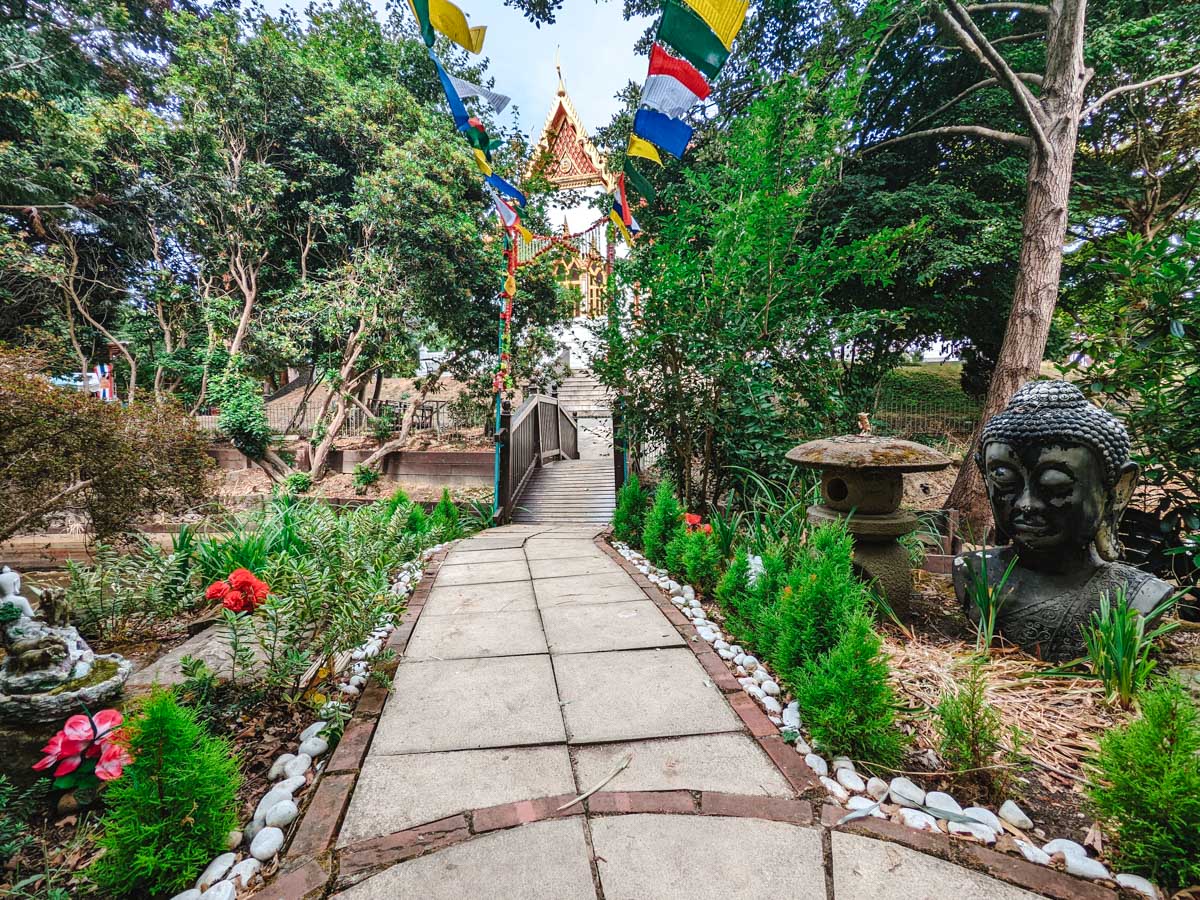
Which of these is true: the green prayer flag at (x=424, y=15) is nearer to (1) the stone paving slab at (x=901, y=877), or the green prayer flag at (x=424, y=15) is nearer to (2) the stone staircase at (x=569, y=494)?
(1) the stone paving slab at (x=901, y=877)

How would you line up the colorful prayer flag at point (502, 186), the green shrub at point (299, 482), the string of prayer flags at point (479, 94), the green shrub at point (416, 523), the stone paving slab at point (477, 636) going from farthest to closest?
the green shrub at point (299, 482) → the colorful prayer flag at point (502, 186) → the green shrub at point (416, 523) → the string of prayer flags at point (479, 94) → the stone paving slab at point (477, 636)

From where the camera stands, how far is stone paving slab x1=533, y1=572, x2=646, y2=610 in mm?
2900

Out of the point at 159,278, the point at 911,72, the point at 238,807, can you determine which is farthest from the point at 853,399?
the point at 159,278

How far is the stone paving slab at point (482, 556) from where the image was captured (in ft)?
12.6

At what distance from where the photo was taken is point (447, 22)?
294 centimetres

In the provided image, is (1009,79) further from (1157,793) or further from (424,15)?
(1157,793)

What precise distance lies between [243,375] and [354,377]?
1.75 m

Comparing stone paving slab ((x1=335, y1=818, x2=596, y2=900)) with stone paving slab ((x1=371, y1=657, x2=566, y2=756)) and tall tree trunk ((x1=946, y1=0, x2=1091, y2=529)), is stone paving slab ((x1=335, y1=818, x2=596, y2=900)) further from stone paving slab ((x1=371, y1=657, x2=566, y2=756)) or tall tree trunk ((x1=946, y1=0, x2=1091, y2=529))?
tall tree trunk ((x1=946, y1=0, x2=1091, y2=529))

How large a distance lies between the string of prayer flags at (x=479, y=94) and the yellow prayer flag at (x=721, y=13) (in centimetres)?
182

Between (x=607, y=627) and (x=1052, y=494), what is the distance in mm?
2034

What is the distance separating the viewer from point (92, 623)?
2352 millimetres

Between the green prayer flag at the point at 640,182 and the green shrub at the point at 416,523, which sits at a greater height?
the green prayer flag at the point at 640,182

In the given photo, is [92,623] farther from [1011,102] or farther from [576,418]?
[1011,102]

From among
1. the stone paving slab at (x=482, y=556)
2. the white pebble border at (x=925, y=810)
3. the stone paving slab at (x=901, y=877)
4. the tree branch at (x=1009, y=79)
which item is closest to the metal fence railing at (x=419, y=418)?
the stone paving slab at (x=482, y=556)
